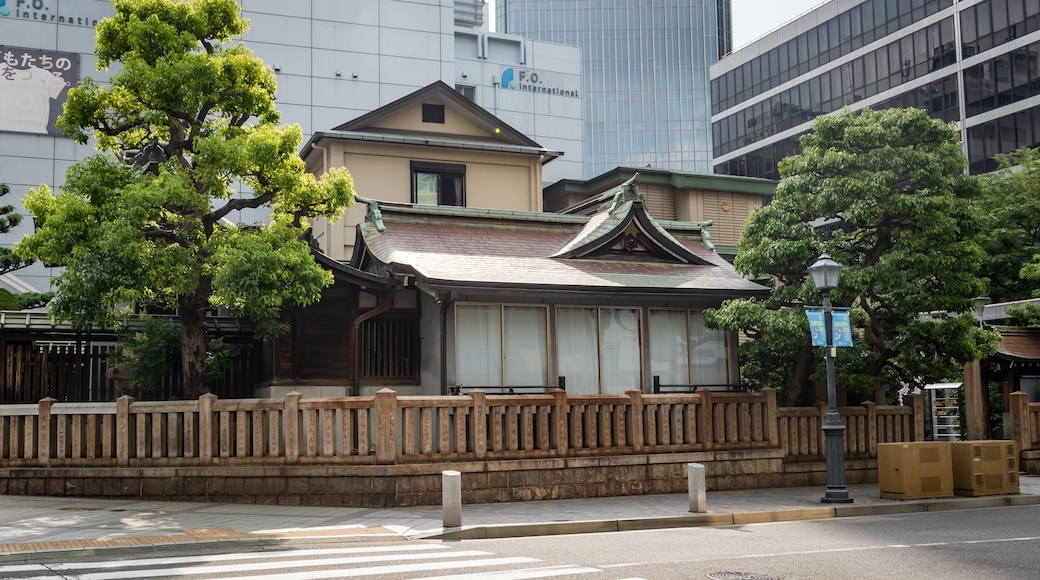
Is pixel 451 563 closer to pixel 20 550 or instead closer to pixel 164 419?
pixel 20 550

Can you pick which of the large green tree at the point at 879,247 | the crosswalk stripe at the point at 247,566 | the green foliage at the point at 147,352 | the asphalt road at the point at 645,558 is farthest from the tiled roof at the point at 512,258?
the crosswalk stripe at the point at 247,566

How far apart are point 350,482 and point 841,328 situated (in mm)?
9255

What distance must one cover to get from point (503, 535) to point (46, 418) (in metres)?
8.90

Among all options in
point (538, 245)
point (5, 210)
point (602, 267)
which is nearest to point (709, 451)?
point (602, 267)

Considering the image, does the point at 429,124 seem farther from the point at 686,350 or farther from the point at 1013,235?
the point at 1013,235

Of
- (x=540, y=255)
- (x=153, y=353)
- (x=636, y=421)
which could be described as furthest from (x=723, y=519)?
(x=153, y=353)

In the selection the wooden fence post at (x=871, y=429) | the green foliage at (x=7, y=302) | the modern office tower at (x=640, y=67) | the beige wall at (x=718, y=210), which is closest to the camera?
the wooden fence post at (x=871, y=429)

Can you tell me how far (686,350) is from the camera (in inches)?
873

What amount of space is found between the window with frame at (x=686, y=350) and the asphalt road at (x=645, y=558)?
7.71 metres

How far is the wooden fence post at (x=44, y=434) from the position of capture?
17.3 metres

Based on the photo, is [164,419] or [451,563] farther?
[164,419]

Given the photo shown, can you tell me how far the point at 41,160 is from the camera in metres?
51.5

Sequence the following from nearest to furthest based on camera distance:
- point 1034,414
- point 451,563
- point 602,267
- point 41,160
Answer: point 451,563, point 602,267, point 1034,414, point 41,160

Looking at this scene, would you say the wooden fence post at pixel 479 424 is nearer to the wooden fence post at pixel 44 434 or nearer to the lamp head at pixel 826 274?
the lamp head at pixel 826 274
